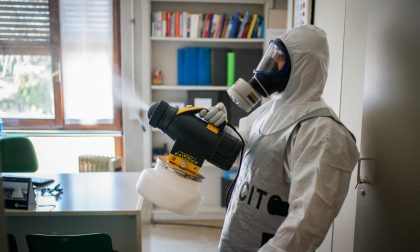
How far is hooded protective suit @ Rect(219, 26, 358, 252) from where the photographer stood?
0.95 m

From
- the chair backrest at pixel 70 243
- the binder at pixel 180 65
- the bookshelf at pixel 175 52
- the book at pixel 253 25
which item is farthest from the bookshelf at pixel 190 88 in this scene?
the chair backrest at pixel 70 243

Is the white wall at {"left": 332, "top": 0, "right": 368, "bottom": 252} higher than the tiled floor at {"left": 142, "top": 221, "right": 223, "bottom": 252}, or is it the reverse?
the white wall at {"left": 332, "top": 0, "right": 368, "bottom": 252}

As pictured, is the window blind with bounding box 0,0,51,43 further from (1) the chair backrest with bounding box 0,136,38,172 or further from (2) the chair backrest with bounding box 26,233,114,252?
(2) the chair backrest with bounding box 26,233,114,252

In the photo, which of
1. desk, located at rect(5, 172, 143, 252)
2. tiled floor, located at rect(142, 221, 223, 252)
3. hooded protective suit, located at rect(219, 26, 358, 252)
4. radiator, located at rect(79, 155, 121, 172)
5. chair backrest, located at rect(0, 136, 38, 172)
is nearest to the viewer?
hooded protective suit, located at rect(219, 26, 358, 252)

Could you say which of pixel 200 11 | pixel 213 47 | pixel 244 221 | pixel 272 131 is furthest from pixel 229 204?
pixel 200 11

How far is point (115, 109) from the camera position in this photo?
3387mm

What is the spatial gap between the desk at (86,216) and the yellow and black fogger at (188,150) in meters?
0.55

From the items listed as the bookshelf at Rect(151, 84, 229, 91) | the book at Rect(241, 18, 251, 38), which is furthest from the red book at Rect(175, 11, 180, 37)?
the book at Rect(241, 18, 251, 38)

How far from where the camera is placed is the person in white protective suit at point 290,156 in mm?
956

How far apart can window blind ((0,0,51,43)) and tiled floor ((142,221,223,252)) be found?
2.10m

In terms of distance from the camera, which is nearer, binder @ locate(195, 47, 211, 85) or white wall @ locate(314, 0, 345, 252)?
white wall @ locate(314, 0, 345, 252)

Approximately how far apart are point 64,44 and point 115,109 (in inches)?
30.3

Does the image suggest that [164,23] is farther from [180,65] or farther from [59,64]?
[59,64]

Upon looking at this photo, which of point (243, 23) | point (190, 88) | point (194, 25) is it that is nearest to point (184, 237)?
point (190, 88)
